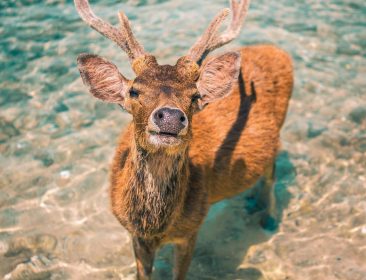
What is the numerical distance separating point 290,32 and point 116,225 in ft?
19.5

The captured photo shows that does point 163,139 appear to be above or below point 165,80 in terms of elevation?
below

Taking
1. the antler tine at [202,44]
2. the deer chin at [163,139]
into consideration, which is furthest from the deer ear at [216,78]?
the deer chin at [163,139]

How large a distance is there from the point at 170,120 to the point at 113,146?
12.3ft

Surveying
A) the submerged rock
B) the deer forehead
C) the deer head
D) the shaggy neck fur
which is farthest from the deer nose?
the submerged rock

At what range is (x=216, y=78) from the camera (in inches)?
171

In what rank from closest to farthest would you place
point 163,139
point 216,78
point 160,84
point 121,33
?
1. point 163,139
2. point 160,84
3. point 216,78
4. point 121,33

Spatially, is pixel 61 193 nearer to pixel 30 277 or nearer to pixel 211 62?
pixel 30 277

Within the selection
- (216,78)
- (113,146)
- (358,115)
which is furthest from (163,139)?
(358,115)

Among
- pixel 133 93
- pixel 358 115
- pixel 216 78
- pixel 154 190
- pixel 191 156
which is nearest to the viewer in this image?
pixel 133 93

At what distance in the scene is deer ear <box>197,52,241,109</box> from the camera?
14.1 ft

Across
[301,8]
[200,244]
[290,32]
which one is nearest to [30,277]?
[200,244]

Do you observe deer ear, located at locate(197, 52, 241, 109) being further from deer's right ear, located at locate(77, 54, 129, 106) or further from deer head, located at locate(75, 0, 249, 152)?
deer's right ear, located at locate(77, 54, 129, 106)

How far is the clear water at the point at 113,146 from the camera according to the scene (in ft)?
18.2

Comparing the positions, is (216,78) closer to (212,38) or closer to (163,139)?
(212,38)
